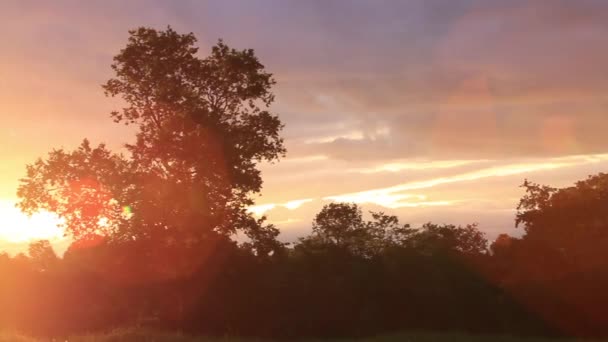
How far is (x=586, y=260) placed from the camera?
3056 centimetres

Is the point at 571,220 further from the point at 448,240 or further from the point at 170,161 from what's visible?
the point at 170,161

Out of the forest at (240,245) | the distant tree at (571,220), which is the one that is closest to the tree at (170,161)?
the forest at (240,245)

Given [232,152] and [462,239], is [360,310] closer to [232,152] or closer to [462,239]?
[232,152]

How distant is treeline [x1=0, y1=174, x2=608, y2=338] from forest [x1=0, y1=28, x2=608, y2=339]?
6 centimetres

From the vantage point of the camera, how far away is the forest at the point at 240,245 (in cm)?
3105

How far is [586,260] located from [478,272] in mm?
4456

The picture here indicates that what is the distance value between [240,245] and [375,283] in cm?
665

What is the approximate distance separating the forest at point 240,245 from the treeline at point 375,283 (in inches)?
2.5

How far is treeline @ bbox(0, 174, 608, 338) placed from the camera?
98.8 ft

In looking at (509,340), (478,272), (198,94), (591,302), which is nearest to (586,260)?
(591,302)

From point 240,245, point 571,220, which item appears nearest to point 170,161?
point 240,245

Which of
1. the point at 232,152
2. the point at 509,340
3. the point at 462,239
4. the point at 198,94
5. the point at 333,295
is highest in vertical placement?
the point at 198,94

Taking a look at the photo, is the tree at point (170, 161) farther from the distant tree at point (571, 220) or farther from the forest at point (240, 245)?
the distant tree at point (571, 220)

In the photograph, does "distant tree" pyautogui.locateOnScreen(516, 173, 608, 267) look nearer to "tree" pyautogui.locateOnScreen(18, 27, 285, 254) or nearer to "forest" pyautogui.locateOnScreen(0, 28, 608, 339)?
"forest" pyautogui.locateOnScreen(0, 28, 608, 339)
